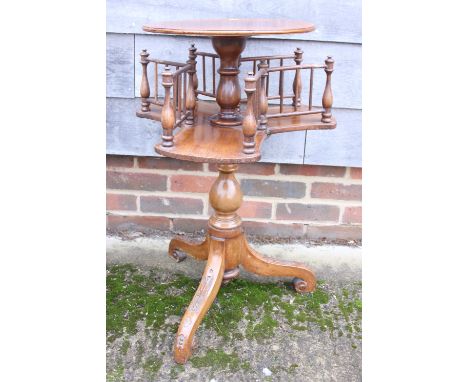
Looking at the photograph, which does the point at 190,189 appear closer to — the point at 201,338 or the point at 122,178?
the point at 122,178

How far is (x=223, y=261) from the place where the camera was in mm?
1784

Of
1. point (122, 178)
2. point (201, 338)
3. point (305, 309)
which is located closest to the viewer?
point (201, 338)

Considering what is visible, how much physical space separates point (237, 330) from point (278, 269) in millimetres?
310

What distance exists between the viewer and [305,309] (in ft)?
6.20

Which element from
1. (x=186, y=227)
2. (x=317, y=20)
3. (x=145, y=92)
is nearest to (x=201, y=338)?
(x=186, y=227)

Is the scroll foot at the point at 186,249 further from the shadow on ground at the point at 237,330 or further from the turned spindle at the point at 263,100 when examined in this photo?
the turned spindle at the point at 263,100

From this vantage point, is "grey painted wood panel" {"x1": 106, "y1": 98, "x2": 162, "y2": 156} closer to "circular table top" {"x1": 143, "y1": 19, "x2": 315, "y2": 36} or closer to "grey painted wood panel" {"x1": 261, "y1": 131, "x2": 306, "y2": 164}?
"grey painted wood panel" {"x1": 261, "y1": 131, "x2": 306, "y2": 164}

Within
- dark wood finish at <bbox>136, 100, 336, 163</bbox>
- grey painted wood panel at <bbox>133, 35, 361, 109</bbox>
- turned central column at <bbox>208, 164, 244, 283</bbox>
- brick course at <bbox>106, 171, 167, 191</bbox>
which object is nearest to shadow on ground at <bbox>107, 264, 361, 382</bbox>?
turned central column at <bbox>208, 164, 244, 283</bbox>

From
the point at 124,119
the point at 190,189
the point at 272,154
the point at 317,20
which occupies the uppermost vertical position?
the point at 317,20

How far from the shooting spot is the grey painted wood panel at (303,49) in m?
1.96

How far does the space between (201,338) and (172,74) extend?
0.90 meters

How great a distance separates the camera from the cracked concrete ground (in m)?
1.59

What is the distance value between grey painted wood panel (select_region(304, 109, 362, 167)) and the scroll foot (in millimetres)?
587

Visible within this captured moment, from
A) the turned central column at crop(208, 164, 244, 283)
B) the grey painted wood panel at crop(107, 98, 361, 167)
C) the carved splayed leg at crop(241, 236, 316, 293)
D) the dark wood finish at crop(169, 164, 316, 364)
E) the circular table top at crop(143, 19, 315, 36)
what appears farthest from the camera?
the grey painted wood panel at crop(107, 98, 361, 167)
